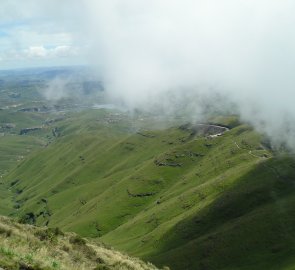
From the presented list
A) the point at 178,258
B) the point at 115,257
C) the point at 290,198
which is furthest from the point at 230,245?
the point at 115,257

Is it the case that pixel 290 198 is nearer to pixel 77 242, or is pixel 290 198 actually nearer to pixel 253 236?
pixel 253 236

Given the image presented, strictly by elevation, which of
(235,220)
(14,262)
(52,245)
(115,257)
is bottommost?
(235,220)

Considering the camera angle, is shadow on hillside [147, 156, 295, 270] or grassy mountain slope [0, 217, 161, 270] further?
shadow on hillside [147, 156, 295, 270]

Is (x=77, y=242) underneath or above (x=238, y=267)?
above

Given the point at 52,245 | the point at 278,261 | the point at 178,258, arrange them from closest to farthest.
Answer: the point at 52,245 → the point at 278,261 → the point at 178,258

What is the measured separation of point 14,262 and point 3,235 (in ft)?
53.9

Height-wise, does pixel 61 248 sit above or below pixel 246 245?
above

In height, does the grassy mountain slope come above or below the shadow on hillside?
above

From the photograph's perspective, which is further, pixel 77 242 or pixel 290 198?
pixel 290 198

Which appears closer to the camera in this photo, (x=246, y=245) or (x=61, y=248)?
(x=61, y=248)

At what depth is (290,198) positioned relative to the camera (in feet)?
650

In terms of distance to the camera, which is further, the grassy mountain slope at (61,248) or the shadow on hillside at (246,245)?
the shadow on hillside at (246,245)

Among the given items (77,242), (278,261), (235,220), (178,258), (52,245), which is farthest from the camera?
(235,220)

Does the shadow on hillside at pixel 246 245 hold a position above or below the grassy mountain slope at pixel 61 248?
below
